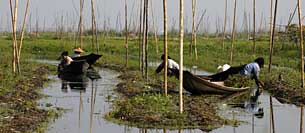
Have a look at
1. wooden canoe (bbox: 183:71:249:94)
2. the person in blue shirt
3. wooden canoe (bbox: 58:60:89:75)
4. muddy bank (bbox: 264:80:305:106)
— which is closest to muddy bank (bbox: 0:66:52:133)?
wooden canoe (bbox: 183:71:249:94)

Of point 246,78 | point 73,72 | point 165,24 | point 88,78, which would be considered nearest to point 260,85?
point 246,78

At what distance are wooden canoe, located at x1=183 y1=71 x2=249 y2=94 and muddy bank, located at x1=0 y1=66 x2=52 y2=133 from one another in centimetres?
379

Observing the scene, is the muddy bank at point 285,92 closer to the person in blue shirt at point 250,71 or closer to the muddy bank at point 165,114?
the person in blue shirt at point 250,71

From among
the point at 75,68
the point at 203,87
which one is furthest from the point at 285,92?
the point at 75,68

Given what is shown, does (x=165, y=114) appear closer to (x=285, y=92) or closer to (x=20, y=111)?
(x=20, y=111)

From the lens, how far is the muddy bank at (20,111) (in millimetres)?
8766

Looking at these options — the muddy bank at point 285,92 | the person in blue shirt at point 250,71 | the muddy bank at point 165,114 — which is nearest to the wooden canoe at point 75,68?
the person in blue shirt at point 250,71

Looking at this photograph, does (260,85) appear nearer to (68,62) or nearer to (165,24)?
(165,24)

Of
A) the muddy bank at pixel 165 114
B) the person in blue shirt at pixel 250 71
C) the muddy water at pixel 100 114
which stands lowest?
the muddy water at pixel 100 114

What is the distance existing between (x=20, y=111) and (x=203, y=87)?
5185 mm

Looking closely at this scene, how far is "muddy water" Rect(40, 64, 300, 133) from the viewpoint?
941cm

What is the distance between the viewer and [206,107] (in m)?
11.2

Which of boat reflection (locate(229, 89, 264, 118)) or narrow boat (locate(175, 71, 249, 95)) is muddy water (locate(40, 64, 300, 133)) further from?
narrow boat (locate(175, 71, 249, 95))

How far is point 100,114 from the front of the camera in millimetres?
11000
